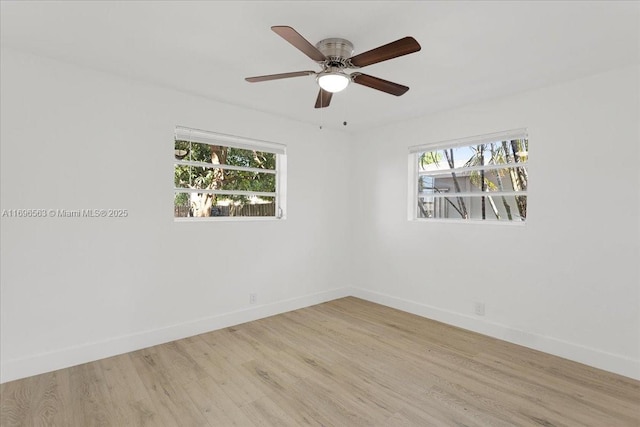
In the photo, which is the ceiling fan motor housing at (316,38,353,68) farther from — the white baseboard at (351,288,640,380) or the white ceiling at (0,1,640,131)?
the white baseboard at (351,288,640,380)

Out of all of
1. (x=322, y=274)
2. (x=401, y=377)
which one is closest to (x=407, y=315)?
(x=322, y=274)

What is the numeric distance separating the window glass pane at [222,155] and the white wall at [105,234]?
Result: 0.70 feet

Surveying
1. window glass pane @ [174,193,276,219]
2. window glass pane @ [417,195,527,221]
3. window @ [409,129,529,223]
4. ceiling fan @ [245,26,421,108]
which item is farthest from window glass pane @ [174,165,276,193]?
window glass pane @ [417,195,527,221]

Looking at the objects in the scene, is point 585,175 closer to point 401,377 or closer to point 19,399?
point 401,377

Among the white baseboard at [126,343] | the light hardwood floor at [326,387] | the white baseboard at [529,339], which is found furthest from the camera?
the white baseboard at [529,339]

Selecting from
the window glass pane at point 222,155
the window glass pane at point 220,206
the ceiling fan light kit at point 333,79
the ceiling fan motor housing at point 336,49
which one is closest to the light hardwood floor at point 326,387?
the window glass pane at point 220,206

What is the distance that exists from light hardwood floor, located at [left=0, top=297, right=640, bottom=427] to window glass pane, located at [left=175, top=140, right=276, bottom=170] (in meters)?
1.83

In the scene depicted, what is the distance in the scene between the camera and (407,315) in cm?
393

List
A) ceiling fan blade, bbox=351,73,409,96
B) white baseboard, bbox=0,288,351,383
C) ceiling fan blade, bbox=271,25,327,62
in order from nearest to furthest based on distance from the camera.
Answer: ceiling fan blade, bbox=271,25,327,62 → ceiling fan blade, bbox=351,73,409,96 → white baseboard, bbox=0,288,351,383

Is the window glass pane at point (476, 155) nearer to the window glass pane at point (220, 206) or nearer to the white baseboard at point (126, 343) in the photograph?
the window glass pane at point (220, 206)

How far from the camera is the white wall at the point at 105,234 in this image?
2436 mm

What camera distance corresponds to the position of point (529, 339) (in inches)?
120

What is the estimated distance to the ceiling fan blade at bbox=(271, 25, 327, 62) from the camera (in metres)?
1.61

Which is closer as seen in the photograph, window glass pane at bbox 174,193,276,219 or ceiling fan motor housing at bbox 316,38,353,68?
ceiling fan motor housing at bbox 316,38,353,68
